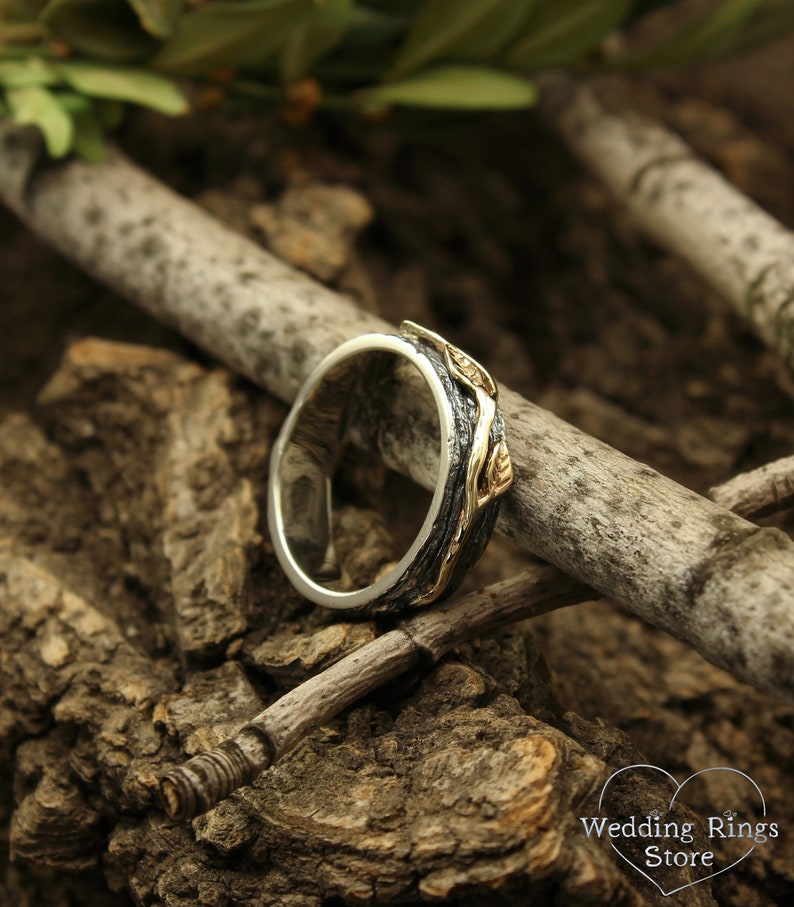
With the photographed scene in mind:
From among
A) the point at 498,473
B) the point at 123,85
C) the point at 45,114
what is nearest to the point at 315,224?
the point at 123,85

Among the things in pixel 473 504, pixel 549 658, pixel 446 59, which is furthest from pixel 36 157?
pixel 549 658

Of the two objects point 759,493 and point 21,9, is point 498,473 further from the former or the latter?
point 21,9

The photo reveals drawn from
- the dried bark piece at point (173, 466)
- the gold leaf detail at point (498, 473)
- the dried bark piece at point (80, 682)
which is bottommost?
the dried bark piece at point (80, 682)

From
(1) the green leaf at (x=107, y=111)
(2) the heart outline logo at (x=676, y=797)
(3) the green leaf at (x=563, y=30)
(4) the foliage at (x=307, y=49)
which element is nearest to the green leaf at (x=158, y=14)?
(4) the foliage at (x=307, y=49)

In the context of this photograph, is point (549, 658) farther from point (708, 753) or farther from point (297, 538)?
point (297, 538)

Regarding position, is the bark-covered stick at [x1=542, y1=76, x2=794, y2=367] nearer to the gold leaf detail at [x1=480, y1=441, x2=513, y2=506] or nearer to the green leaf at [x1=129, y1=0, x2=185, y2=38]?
the gold leaf detail at [x1=480, y1=441, x2=513, y2=506]
